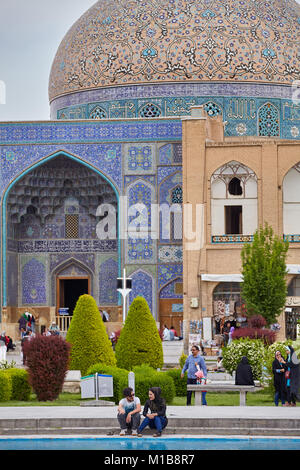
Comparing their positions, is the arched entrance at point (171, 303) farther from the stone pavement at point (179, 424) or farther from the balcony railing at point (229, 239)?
the stone pavement at point (179, 424)

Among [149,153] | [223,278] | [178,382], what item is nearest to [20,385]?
[178,382]

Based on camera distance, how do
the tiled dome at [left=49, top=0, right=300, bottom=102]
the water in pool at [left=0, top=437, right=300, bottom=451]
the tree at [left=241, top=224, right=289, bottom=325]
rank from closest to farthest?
the water in pool at [left=0, top=437, right=300, bottom=451] → the tree at [left=241, top=224, right=289, bottom=325] → the tiled dome at [left=49, top=0, right=300, bottom=102]

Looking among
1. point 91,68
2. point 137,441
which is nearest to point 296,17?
point 91,68

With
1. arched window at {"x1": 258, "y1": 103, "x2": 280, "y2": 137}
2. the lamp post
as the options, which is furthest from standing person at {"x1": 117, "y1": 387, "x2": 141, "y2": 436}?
arched window at {"x1": 258, "y1": 103, "x2": 280, "y2": 137}

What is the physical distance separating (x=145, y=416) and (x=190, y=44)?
18.6 metres

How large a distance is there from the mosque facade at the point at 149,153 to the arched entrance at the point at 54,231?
0.08 ft

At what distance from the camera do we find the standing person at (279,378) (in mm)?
12930

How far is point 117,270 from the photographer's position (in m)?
27.1

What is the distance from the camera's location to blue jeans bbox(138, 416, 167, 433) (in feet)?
35.1

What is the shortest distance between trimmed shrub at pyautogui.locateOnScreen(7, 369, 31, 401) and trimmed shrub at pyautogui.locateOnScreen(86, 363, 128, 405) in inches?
32.9

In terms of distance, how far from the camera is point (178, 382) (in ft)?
48.2

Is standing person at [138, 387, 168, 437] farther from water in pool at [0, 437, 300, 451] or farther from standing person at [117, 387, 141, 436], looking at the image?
water in pool at [0, 437, 300, 451]

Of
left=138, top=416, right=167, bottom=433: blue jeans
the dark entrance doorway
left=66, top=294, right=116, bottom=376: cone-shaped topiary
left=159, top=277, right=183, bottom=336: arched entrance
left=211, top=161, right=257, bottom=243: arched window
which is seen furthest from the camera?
the dark entrance doorway

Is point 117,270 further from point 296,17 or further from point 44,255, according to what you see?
point 296,17
